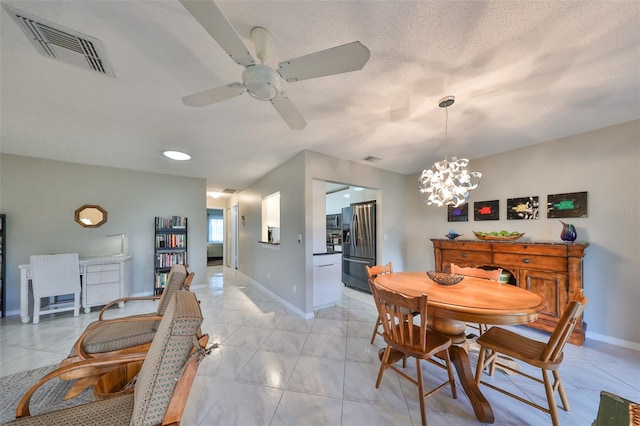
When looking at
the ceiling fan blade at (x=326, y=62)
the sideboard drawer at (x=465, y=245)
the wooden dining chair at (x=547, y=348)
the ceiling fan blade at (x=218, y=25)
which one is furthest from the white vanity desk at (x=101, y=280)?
the sideboard drawer at (x=465, y=245)

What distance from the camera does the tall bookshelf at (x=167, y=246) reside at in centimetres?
427

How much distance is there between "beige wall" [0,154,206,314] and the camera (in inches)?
133

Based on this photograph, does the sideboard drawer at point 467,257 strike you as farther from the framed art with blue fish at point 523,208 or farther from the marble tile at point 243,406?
the marble tile at point 243,406

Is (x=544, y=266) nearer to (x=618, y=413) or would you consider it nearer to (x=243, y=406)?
(x=618, y=413)

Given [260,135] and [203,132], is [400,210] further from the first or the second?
[203,132]

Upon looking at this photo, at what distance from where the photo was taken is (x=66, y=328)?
112 inches

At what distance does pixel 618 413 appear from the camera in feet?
2.20

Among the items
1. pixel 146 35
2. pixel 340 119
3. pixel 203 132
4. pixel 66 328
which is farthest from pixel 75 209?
pixel 340 119

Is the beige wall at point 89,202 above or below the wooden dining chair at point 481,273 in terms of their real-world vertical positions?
above

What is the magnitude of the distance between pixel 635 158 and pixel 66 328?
6.93m

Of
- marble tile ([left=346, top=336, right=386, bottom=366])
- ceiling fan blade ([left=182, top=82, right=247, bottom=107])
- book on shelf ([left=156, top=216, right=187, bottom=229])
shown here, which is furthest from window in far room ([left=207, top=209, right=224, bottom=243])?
ceiling fan blade ([left=182, top=82, right=247, bottom=107])

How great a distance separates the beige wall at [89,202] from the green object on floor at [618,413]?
5.40m

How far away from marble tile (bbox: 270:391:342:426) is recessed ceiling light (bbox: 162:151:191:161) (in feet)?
10.7

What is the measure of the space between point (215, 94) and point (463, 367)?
257 centimetres
